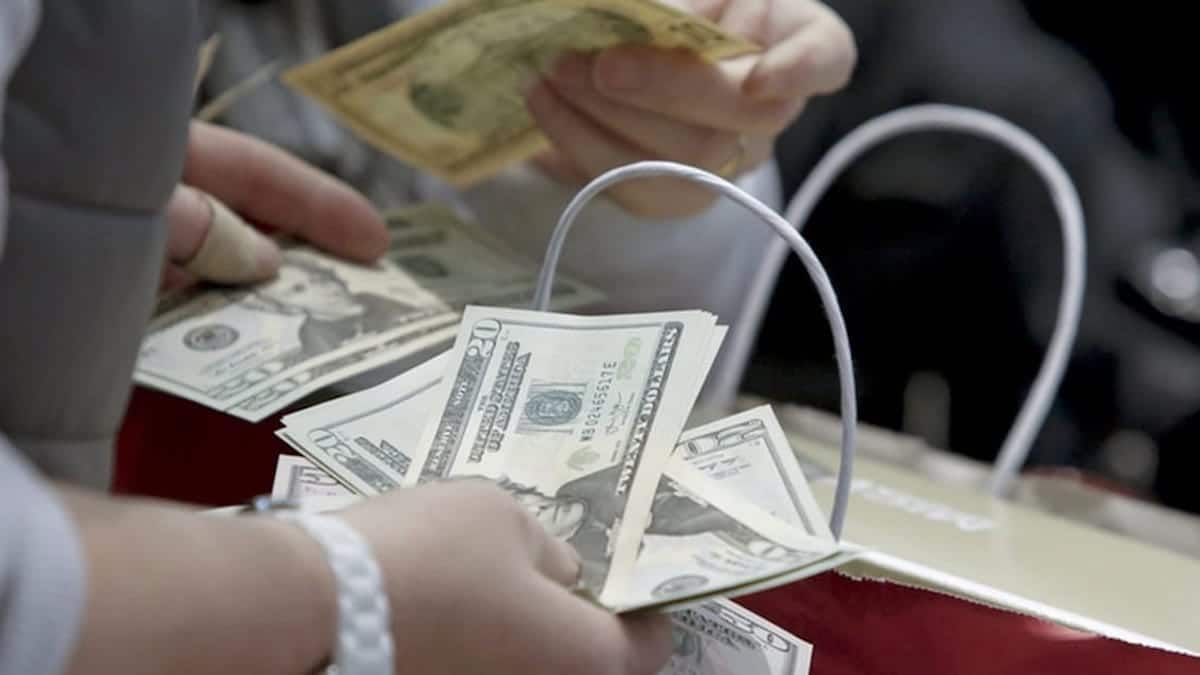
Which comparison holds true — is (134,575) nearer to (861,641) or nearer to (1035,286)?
(861,641)

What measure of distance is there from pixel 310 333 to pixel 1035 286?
53cm

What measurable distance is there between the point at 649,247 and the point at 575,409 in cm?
35

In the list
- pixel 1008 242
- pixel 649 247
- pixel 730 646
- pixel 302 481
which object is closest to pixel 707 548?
pixel 730 646

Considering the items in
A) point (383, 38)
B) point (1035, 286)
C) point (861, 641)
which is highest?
point (383, 38)

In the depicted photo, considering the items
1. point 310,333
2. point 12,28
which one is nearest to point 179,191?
point 310,333

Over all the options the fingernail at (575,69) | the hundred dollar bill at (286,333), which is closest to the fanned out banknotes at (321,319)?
the hundred dollar bill at (286,333)

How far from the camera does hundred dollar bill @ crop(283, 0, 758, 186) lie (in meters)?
0.56

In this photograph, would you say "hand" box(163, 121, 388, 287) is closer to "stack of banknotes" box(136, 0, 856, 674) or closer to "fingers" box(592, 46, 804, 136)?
"stack of banknotes" box(136, 0, 856, 674)

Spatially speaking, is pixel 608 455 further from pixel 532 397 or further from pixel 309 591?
pixel 309 591

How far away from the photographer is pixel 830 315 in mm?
403

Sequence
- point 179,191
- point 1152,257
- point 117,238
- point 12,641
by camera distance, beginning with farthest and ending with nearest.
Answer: point 1152,257, point 179,191, point 117,238, point 12,641

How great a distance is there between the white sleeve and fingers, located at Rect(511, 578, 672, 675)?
362 mm

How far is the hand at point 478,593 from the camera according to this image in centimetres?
29

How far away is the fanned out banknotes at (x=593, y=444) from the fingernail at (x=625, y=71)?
7.5 inches
